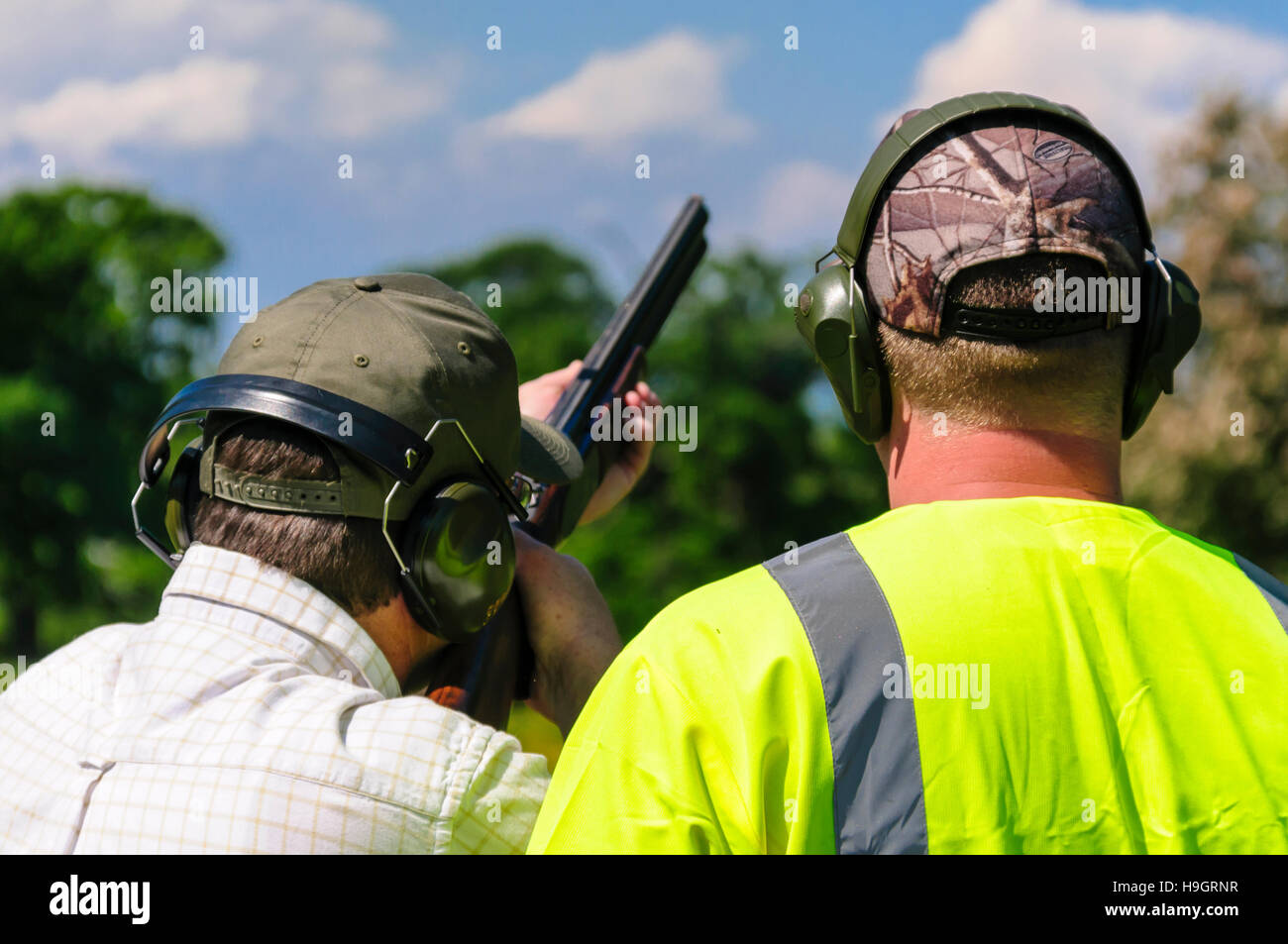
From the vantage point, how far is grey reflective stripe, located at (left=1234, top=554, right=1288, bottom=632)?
179 cm

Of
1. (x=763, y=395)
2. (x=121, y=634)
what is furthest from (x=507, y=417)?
(x=763, y=395)

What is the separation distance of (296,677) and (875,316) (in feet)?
3.72

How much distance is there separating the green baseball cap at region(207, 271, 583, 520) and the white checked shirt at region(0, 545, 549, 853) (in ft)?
0.88

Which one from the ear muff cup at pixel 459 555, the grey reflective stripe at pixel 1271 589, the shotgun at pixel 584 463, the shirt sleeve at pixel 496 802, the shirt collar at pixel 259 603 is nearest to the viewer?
the grey reflective stripe at pixel 1271 589

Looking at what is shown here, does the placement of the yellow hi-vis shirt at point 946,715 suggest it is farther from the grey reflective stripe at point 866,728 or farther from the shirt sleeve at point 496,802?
the shirt sleeve at point 496,802

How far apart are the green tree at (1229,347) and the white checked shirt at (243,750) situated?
2219 cm

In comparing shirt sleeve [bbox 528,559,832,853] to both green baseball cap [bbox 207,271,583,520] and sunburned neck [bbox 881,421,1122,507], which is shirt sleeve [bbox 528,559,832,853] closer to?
sunburned neck [bbox 881,421,1122,507]

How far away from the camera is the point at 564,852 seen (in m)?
1.70

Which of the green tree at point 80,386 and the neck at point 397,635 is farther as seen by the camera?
the green tree at point 80,386

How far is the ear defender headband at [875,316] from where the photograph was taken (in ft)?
6.50

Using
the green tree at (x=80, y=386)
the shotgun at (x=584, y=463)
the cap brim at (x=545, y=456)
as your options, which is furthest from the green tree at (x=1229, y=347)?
the green tree at (x=80, y=386)

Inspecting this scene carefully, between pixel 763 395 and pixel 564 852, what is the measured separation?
122 ft

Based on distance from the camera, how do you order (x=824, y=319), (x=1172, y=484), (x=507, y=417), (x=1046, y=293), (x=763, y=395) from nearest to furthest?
(x=1046, y=293) → (x=824, y=319) → (x=507, y=417) → (x=1172, y=484) → (x=763, y=395)

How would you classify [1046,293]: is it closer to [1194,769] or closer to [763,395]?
[1194,769]
